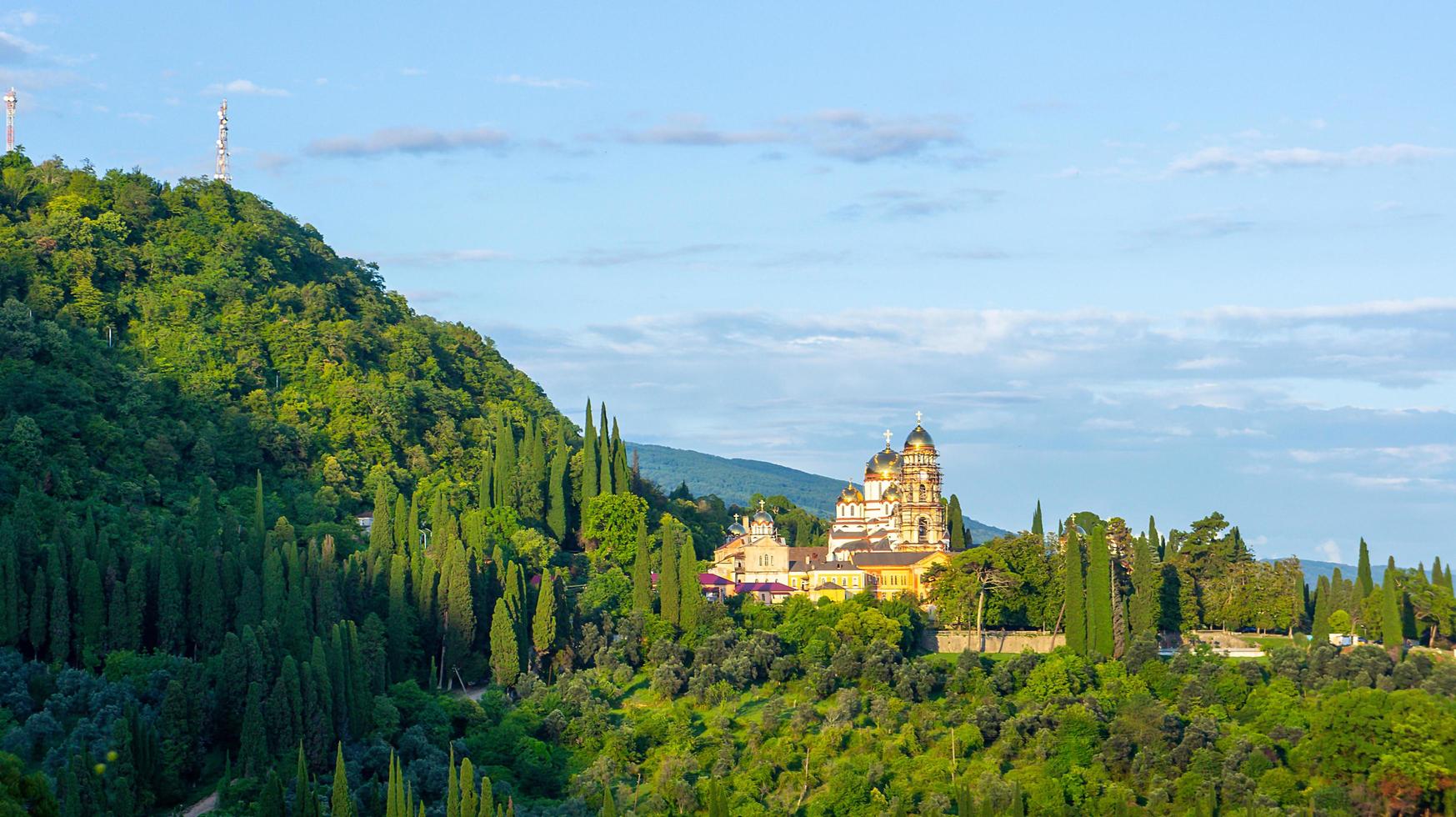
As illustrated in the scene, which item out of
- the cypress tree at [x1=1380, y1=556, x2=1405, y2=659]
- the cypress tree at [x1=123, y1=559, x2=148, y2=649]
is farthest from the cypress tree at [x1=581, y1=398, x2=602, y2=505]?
the cypress tree at [x1=1380, y1=556, x2=1405, y2=659]

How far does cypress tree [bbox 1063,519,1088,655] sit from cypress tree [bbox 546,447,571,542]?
21.6 metres

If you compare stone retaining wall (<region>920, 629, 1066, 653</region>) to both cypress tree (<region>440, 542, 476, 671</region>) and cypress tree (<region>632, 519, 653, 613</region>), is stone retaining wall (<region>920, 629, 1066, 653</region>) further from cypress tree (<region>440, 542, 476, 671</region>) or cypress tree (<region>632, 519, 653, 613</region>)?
cypress tree (<region>440, 542, 476, 671</region>)

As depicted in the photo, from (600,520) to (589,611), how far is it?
388 inches

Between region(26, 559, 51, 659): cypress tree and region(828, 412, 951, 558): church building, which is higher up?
region(828, 412, 951, 558): church building

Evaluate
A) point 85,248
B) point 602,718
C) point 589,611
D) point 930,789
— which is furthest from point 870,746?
point 85,248

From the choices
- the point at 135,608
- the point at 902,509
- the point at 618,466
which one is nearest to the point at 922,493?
the point at 902,509

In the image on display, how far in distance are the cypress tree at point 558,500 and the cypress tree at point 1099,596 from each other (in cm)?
2249

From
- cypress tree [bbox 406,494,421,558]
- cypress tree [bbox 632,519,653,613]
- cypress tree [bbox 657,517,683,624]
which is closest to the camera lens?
cypress tree [bbox 406,494,421,558]

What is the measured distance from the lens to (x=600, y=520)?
8925cm

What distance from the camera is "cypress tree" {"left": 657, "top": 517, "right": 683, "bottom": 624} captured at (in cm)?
7969

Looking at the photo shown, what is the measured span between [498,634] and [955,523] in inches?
1133

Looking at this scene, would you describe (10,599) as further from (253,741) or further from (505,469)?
(505,469)

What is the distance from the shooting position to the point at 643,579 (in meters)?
81.4

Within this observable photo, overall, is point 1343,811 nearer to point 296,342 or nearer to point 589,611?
point 589,611
